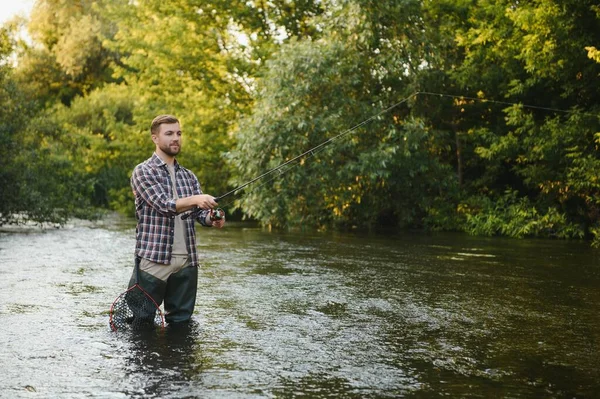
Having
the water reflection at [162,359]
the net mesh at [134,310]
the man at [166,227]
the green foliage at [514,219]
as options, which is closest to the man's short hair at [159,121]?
the man at [166,227]

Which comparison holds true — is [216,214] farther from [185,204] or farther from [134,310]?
[134,310]

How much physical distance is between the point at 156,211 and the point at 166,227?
14 centimetres

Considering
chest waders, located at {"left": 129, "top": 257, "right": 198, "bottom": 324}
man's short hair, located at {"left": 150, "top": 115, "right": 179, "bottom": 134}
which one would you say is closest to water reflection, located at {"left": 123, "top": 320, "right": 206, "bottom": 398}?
chest waders, located at {"left": 129, "top": 257, "right": 198, "bottom": 324}

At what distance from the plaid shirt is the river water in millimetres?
638

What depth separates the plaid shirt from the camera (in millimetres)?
6863

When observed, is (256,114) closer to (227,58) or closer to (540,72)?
(540,72)

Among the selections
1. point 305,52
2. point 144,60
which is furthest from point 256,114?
point 144,60

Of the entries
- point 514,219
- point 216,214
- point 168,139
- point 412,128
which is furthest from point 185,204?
point 514,219

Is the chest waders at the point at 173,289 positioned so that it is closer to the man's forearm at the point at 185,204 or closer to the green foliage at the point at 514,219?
the man's forearm at the point at 185,204

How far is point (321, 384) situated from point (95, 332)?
2.34 metres

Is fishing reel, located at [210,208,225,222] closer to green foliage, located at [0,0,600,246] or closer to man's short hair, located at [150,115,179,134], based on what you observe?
man's short hair, located at [150,115,179,134]

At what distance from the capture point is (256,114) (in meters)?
22.2

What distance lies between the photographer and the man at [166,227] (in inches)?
272

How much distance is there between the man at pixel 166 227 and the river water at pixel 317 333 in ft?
1.11
